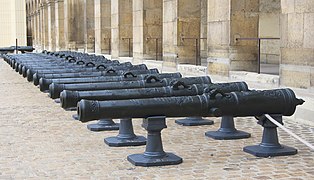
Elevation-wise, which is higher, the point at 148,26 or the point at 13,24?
the point at 13,24

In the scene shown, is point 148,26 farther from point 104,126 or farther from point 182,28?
point 104,126

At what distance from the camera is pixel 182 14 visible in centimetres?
1752

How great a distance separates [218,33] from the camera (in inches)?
574

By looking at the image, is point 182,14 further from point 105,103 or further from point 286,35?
point 105,103

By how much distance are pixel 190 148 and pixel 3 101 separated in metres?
7.98

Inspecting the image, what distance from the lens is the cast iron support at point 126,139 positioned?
8.27m

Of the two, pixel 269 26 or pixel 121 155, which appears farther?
pixel 269 26

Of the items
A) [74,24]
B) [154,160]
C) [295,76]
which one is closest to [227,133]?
[154,160]

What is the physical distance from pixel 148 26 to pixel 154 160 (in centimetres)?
1473

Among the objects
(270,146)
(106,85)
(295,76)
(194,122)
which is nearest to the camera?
(270,146)

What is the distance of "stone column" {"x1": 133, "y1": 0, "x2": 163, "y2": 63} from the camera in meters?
21.4

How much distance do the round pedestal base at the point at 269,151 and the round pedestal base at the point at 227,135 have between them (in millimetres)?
1011

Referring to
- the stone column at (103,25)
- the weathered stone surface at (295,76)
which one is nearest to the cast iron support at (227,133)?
the weathered stone surface at (295,76)

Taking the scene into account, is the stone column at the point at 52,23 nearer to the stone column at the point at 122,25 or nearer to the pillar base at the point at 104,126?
the stone column at the point at 122,25
